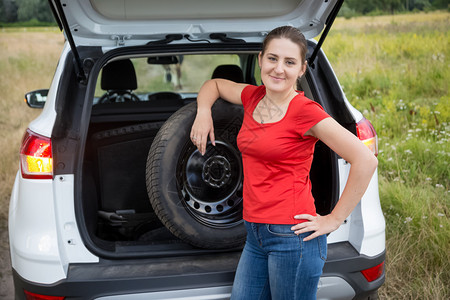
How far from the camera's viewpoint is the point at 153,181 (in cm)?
213

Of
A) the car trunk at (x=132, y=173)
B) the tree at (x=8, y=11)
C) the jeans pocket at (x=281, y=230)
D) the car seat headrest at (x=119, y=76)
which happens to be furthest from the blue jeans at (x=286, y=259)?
the tree at (x=8, y=11)

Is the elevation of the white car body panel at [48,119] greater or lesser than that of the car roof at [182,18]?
lesser

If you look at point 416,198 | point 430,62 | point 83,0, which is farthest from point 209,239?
point 430,62

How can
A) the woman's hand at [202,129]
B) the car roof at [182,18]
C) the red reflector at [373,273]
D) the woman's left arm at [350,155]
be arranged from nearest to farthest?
the woman's left arm at [350,155]
the woman's hand at [202,129]
the red reflector at [373,273]
the car roof at [182,18]

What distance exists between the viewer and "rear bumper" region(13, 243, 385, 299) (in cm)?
199

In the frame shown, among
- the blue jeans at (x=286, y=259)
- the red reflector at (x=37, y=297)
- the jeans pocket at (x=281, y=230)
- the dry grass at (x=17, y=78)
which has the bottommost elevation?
the dry grass at (x=17, y=78)

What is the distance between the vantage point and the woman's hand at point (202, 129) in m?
2.10

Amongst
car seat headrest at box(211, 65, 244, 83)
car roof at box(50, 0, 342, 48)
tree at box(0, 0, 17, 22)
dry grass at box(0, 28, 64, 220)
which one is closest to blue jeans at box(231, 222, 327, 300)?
car roof at box(50, 0, 342, 48)

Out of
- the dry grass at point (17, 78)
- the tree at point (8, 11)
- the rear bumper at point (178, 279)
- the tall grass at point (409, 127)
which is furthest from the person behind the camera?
the tree at point (8, 11)

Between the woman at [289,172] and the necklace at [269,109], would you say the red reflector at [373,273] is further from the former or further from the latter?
the necklace at [269,109]

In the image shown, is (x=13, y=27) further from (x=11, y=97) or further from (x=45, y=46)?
(x=11, y=97)

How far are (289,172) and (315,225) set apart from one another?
0.23m

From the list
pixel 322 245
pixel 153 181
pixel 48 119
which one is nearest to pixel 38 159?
pixel 48 119

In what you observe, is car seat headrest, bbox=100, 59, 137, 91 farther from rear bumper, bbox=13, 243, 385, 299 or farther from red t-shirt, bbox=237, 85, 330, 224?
red t-shirt, bbox=237, 85, 330, 224
